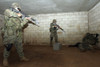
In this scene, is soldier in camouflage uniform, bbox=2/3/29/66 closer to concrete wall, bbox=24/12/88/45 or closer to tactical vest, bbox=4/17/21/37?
tactical vest, bbox=4/17/21/37

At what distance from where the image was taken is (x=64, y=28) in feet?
18.7

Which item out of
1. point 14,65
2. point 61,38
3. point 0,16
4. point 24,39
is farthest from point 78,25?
point 0,16

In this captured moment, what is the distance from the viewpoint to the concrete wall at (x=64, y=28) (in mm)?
5470

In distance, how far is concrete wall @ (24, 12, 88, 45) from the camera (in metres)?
5.47

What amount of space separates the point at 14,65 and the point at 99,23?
3868 millimetres

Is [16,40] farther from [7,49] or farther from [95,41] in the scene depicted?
[95,41]

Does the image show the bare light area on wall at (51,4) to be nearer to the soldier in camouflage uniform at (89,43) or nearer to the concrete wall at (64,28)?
the concrete wall at (64,28)

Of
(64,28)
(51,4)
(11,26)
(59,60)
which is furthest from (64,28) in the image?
(11,26)

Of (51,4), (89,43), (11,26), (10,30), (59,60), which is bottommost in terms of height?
(59,60)

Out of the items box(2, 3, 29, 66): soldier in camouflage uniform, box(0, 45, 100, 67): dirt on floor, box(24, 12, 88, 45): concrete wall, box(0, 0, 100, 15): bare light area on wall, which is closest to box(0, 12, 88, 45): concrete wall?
box(24, 12, 88, 45): concrete wall

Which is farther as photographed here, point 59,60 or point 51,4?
point 51,4

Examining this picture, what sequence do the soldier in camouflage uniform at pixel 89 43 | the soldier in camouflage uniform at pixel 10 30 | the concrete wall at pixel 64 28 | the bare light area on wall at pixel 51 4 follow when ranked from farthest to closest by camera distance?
the concrete wall at pixel 64 28, the bare light area on wall at pixel 51 4, the soldier in camouflage uniform at pixel 89 43, the soldier in camouflage uniform at pixel 10 30

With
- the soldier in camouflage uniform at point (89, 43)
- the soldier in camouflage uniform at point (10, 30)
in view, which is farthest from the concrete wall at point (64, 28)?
the soldier in camouflage uniform at point (10, 30)

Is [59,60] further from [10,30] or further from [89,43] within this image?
[89,43]
